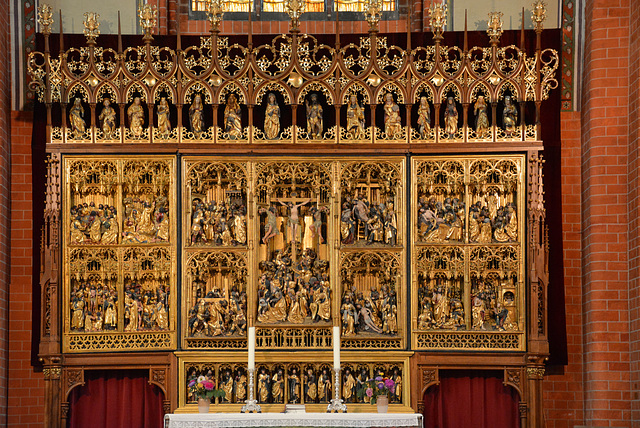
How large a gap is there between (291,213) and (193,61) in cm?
271

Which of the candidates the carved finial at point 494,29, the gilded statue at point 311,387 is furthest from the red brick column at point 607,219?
the gilded statue at point 311,387

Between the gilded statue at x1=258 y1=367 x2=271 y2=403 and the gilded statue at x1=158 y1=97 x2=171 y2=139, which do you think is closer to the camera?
the gilded statue at x1=258 y1=367 x2=271 y2=403

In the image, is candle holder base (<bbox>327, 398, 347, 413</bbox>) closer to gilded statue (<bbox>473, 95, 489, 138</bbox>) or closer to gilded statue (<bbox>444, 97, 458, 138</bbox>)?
gilded statue (<bbox>444, 97, 458, 138</bbox>)

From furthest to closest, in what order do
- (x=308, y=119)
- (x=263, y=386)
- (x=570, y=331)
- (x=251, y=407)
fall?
(x=570, y=331) < (x=308, y=119) < (x=263, y=386) < (x=251, y=407)

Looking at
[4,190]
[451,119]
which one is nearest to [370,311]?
[451,119]

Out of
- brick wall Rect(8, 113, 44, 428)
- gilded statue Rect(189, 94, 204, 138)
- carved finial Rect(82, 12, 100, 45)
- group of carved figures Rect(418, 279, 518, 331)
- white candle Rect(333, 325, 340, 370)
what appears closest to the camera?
white candle Rect(333, 325, 340, 370)

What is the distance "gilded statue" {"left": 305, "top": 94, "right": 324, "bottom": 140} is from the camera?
15094 mm

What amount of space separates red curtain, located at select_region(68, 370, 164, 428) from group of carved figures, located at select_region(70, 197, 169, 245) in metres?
2.02

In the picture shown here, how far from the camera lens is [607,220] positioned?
14766 millimetres

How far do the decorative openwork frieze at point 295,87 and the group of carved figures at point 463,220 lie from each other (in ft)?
3.24

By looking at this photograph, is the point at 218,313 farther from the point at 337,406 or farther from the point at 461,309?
the point at 461,309

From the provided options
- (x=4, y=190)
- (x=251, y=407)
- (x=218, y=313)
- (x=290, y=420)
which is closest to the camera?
(x=290, y=420)

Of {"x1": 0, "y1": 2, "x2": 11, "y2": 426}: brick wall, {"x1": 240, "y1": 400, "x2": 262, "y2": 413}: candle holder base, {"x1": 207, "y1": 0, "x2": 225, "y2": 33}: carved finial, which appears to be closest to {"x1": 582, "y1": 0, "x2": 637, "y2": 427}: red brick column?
{"x1": 240, "y1": 400, "x2": 262, "y2": 413}: candle holder base

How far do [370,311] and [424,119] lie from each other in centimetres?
300
